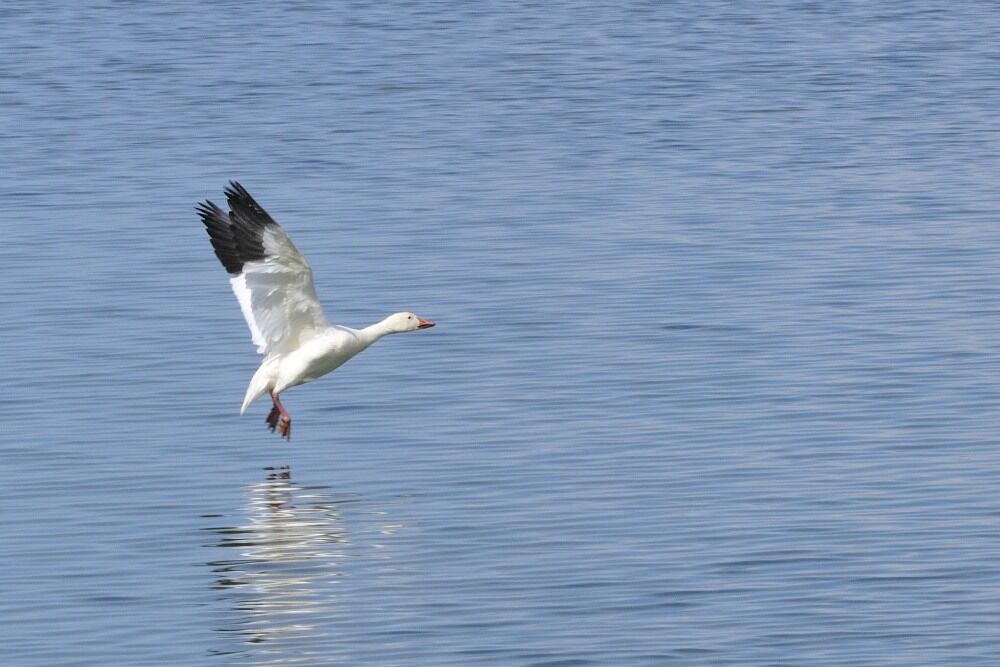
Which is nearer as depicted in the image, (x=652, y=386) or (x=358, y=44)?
(x=652, y=386)

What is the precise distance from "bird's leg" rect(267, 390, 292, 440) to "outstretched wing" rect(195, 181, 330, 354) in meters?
0.42

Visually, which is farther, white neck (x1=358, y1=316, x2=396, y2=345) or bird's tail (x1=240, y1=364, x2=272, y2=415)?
white neck (x1=358, y1=316, x2=396, y2=345)

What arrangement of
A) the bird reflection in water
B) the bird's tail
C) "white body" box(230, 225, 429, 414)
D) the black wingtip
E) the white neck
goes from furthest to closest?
the white neck, the bird's tail, "white body" box(230, 225, 429, 414), the black wingtip, the bird reflection in water

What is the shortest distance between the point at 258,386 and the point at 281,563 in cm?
247

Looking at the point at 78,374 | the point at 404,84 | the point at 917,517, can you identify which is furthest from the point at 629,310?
the point at 404,84

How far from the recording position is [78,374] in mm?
15984

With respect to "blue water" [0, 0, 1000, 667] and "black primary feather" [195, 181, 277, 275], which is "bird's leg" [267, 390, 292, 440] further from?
"black primary feather" [195, 181, 277, 275]

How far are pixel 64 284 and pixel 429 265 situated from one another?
9.52ft

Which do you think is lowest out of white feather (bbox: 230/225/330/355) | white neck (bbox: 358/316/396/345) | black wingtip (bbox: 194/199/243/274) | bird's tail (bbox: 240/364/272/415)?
bird's tail (bbox: 240/364/272/415)

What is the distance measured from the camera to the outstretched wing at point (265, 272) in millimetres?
14211

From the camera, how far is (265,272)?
14430 mm

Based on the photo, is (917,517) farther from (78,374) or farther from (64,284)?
(64,284)

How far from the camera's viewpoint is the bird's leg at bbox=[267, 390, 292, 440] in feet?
47.2

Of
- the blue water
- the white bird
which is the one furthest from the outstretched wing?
the blue water
